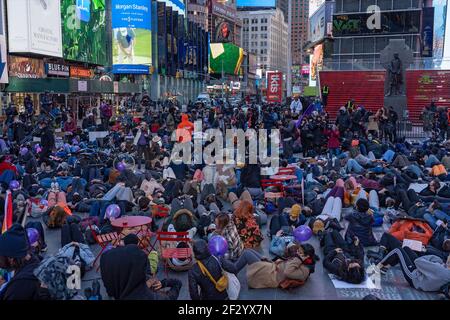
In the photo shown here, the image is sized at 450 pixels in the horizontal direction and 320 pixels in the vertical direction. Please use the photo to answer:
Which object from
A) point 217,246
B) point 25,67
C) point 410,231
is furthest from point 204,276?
point 25,67

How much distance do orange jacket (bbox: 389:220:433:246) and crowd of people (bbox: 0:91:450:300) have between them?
2cm

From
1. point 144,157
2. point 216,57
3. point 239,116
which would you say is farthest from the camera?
point 216,57

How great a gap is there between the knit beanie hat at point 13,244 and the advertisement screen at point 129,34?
193ft

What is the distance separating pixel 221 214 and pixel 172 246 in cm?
92

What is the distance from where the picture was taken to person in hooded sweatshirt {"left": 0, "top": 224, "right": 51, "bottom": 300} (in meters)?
4.79

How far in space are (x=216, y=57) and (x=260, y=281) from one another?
11821 cm

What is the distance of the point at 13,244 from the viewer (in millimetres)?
5289

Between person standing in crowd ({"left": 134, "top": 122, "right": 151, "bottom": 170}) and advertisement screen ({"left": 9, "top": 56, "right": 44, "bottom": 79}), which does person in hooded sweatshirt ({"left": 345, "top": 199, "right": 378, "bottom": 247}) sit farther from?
advertisement screen ({"left": 9, "top": 56, "right": 44, "bottom": 79})

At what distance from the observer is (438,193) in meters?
11.4

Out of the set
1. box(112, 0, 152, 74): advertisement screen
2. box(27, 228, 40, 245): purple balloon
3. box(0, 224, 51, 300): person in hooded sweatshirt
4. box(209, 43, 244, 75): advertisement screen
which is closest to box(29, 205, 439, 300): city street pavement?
box(27, 228, 40, 245): purple balloon

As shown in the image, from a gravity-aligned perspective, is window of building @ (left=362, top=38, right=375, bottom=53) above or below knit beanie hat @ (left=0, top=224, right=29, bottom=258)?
above

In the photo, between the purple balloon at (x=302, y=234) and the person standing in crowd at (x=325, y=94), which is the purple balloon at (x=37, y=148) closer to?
the purple balloon at (x=302, y=234)

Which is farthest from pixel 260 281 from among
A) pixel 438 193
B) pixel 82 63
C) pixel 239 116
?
pixel 82 63
